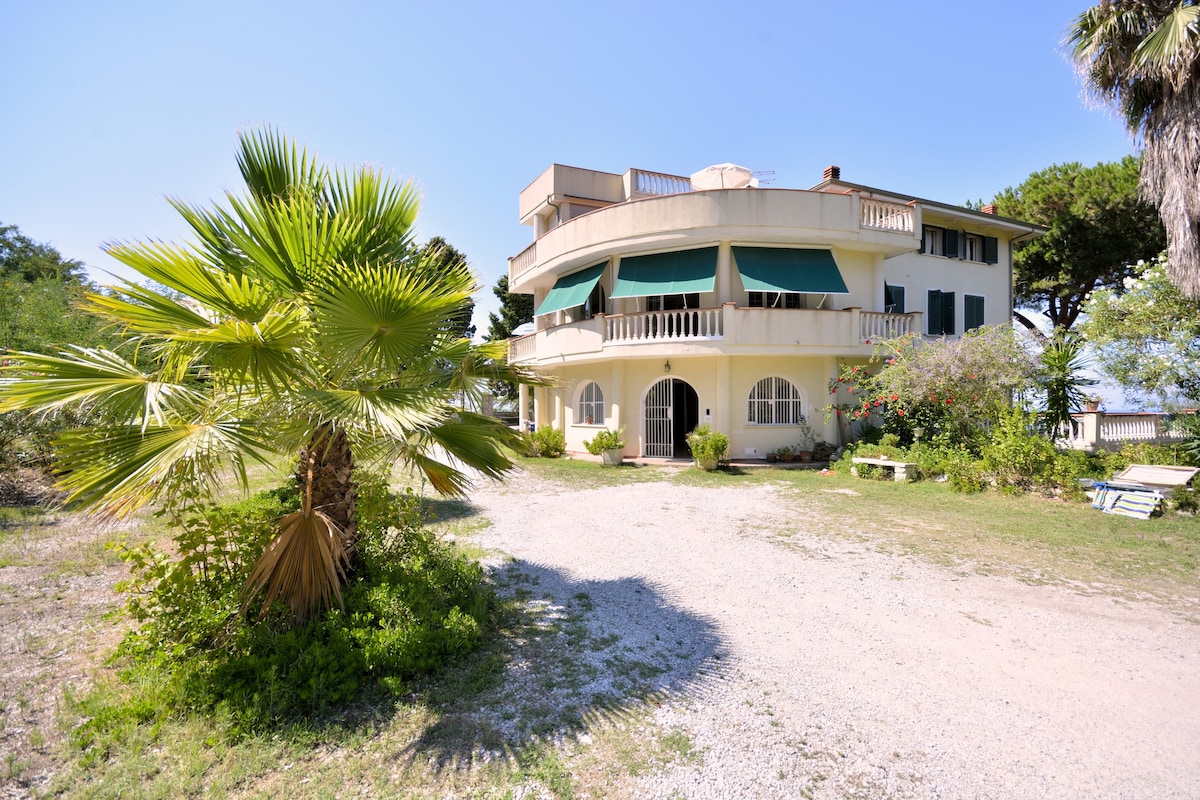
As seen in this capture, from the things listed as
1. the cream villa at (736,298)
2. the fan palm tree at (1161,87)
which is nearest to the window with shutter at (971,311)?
the cream villa at (736,298)

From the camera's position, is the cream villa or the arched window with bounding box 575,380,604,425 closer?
the cream villa

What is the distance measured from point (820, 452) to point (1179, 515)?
8.02 m

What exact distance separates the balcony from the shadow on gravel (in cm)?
1083

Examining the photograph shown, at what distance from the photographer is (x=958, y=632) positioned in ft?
17.1

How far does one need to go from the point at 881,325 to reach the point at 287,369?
17.1 meters

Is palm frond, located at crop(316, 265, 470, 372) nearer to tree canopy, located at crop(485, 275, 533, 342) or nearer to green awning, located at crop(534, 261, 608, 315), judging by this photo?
green awning, located at crop(534, 261, 608, 315)

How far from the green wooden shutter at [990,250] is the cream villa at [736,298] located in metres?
0.97

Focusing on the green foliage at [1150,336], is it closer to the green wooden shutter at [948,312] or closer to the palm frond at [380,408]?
the green wooden shutter at [948,312]

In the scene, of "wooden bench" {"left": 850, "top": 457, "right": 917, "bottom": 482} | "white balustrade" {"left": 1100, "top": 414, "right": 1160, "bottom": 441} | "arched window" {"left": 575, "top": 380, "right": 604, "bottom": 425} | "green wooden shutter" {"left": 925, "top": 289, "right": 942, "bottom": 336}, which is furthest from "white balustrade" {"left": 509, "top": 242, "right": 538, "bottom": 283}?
"white balustrade" {"left": 1100, "top": 414, "right": 1160, "bottom": 441}

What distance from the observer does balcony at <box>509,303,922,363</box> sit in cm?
1598

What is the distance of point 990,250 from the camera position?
2180cm

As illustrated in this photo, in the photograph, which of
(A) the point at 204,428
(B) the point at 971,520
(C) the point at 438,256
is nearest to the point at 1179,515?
(B) the point at 971,520

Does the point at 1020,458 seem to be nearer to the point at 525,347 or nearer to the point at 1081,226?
the point at 525,347

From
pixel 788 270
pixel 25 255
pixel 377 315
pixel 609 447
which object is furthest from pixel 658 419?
pixel 25 255
